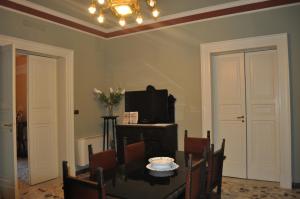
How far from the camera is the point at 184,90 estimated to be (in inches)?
172

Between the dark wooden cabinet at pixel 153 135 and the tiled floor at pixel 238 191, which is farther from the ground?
the dark wooden cabinet at pixel 153 135

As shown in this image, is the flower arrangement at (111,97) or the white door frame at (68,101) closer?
the white door frame at (68,101)

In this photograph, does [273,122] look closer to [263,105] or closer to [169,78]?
[263,105]

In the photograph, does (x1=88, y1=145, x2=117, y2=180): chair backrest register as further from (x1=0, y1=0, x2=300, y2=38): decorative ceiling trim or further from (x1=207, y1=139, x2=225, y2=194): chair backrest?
(x1=0, y1=0, x2=300, y2=38): decorative ceiling trim

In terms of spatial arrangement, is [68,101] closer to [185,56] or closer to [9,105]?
[9,105]

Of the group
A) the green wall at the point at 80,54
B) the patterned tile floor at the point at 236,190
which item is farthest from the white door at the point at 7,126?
the green wall at the point at 80,54

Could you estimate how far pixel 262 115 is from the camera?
13.0 feet

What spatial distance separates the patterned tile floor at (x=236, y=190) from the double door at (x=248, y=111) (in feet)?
0.85

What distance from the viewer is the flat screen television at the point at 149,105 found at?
4.36m

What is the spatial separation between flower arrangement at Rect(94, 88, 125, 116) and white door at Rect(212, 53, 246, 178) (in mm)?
1920

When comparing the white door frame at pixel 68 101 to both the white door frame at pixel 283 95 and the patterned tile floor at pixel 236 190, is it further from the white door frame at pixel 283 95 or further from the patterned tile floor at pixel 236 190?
the white door frame at pixel 283 95

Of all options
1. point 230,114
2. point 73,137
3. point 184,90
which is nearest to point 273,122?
point 230,114

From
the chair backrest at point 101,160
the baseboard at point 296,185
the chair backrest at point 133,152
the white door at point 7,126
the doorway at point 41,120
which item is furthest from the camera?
the doorway at point 41,120

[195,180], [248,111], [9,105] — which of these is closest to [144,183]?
[195,180]
